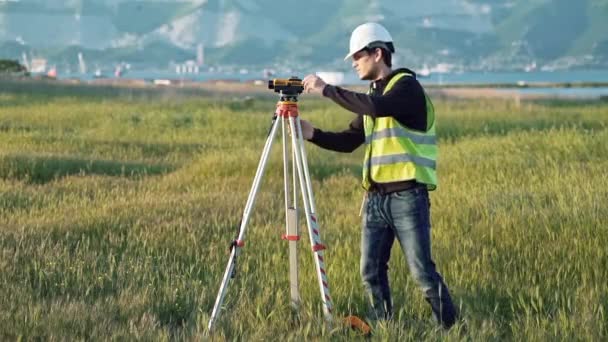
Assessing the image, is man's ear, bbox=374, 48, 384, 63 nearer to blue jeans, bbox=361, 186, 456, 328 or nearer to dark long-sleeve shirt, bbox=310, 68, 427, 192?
dark long-sleeve shirt, bbox=310, 68, 427, 192

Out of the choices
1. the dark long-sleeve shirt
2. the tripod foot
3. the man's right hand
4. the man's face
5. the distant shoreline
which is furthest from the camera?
the distant shoreline

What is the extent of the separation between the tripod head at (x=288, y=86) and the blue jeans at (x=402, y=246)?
0.86m

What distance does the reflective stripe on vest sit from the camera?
5047 mm

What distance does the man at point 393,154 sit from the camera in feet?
16.1

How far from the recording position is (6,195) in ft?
35.1

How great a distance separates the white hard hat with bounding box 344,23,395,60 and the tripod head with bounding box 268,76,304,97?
358mm

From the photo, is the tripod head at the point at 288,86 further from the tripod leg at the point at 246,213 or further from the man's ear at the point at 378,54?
the man's ear at the point at 378,54

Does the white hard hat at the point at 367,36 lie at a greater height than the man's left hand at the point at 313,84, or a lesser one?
greater

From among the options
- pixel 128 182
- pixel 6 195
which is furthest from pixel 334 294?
pixel 128 182

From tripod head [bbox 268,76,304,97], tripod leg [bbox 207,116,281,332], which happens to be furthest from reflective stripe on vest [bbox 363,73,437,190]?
tripod leg [bbox 207,116,281,332]

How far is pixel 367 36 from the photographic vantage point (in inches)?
195

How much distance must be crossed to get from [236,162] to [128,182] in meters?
2.02

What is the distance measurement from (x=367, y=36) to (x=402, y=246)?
1.26 meters

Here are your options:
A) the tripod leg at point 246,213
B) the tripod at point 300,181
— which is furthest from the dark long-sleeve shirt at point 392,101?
the tripod leg at point 246,213
